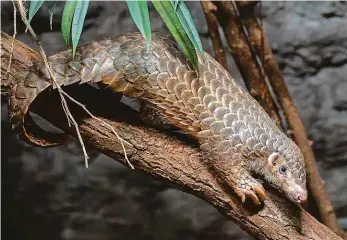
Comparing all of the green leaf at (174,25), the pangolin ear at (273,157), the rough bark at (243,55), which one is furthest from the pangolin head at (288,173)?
the rough bark at (243,55)

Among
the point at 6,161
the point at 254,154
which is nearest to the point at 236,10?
the point at 254,154

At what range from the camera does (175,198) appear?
3.16m

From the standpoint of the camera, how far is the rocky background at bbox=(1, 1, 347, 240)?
10.0 ft

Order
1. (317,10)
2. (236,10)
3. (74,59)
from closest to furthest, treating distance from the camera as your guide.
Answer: (74,59)
(236,10)
(317,10)

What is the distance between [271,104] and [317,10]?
2.44ft

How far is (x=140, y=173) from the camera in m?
3.13

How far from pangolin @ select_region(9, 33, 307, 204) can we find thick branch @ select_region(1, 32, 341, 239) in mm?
59

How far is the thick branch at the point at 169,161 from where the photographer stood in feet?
6.15

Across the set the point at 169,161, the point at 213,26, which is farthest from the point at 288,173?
the point at 213,26

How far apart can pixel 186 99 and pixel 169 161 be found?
0.71 ft

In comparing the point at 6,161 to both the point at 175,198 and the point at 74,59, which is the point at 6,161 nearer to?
the point at 175,198

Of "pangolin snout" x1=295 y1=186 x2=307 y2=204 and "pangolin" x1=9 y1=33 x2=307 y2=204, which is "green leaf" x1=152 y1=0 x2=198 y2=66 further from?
"pangolin snout" x1=295 y1=186 x2=307 y2=204

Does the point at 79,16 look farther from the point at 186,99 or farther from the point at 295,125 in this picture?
the point at 295,125

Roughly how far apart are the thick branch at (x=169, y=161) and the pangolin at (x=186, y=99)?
2.3 inches
